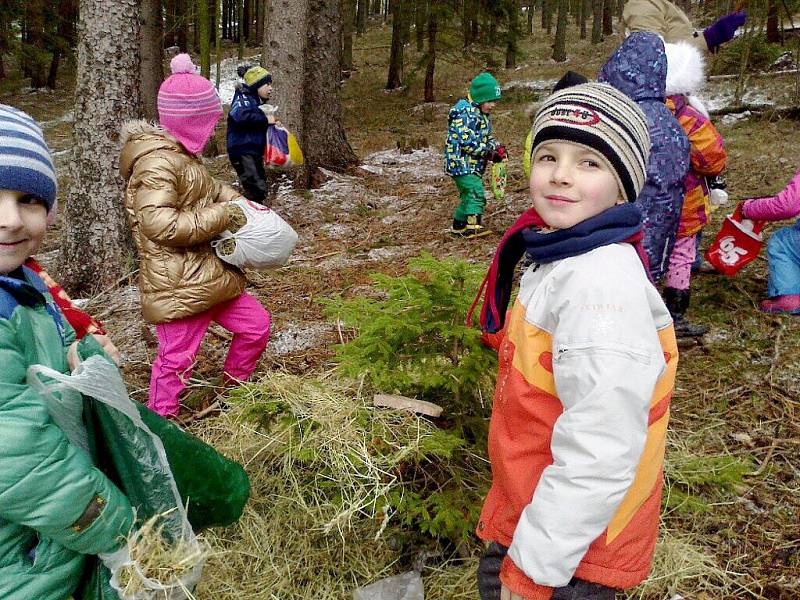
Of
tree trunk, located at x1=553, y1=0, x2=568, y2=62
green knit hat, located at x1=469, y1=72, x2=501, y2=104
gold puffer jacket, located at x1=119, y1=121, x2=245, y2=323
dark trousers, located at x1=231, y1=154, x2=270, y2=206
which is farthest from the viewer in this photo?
tree trunk, located at x1=553, y1=0, x2=568, y2=62

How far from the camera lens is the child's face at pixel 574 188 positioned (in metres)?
1.76

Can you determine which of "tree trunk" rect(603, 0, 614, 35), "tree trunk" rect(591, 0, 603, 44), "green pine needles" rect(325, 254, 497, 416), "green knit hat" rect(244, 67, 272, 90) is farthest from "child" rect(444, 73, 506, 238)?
"tree trunk" rect(603, 0, 614, 35)

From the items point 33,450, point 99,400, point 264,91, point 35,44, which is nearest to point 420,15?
point 264,91

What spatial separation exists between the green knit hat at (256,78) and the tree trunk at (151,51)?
11.6 ft

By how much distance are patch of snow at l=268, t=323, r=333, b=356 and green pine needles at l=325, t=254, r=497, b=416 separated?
80.8 inches

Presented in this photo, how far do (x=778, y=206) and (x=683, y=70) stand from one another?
4.81ft

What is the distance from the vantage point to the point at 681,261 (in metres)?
4.86

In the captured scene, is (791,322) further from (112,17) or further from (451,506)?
(112,17)

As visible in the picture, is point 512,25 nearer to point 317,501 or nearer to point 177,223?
point 177,223

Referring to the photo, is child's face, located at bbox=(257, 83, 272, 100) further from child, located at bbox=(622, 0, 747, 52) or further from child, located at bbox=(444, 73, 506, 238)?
child, located at bbox=(622, 0, 747, 52)

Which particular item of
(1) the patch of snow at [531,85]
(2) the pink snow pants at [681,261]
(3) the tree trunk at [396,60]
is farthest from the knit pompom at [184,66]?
(1) the patch of snow at [531,85]

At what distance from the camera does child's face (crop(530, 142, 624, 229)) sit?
1764 millimetres

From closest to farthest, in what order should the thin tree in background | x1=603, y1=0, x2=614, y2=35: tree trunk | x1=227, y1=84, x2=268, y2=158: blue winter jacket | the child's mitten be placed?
1. the child's mitten
2. x1=227, y1=84, x2=268, y2=158: blue winter jacket
3. the thin tree in background
4. x1=603, y1=0, x2=614, y2=35: tree trunk

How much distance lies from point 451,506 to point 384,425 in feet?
1.44
